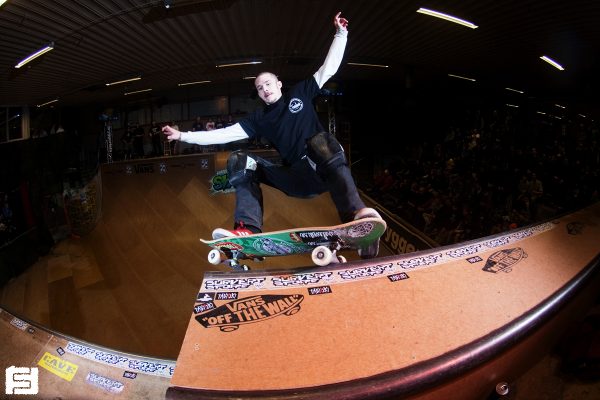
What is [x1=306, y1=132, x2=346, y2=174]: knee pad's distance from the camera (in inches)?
65.7

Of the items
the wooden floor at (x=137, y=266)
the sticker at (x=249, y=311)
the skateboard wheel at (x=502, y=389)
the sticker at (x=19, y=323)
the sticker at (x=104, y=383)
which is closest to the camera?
the skateboard wheel at (x=502, y=389)

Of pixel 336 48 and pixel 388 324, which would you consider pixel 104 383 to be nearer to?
pixel 388 324

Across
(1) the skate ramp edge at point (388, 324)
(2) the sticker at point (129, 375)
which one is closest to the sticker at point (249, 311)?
(1) the skate ramp edge at point (388, 324)

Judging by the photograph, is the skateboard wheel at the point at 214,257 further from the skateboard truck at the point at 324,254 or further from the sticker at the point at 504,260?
the sticker at the point at 504,260

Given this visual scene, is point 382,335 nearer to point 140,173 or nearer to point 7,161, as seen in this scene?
point 140,173

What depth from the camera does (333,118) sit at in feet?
5.91

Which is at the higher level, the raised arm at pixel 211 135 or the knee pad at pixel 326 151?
the raised arm at pixel 211 135

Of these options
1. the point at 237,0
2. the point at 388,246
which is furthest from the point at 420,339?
the point at 237,0

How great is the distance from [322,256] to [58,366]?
9.14 feet

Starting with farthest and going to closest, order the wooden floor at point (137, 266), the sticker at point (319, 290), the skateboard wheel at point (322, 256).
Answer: the wooden floor at point (137, 266) → the skateboard wheel at point (322, 256) → the sticker at point (319, 290)

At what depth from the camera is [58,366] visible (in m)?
2.38

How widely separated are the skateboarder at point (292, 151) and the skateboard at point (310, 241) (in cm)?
7

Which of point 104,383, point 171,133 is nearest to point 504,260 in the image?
point 171,133

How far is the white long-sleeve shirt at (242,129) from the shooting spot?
1.62 m
